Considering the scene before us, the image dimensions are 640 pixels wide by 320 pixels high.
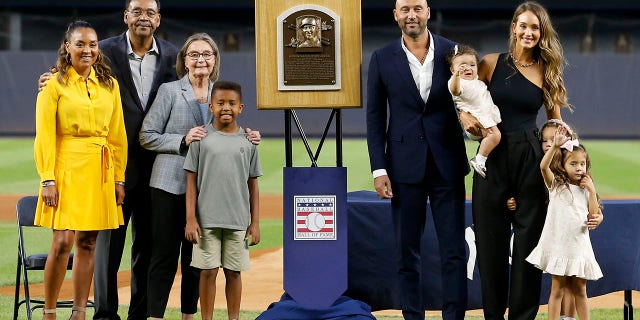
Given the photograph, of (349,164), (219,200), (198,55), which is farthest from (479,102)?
(349,164)

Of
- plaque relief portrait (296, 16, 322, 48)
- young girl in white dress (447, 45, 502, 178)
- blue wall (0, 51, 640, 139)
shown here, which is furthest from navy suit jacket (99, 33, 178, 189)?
blue wall (0, 51, 640, 139)

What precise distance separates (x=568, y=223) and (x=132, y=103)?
291 centimetres

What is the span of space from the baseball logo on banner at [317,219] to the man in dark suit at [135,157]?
109 centimetres

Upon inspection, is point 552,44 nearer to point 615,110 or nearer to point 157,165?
point 157,165

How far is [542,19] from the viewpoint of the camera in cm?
544

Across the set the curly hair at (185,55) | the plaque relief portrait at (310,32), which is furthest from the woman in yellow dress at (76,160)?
the plaque relief portrait at (310,32)

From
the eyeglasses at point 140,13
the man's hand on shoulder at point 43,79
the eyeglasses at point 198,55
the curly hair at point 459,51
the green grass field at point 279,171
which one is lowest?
the green grass field at point 279,171

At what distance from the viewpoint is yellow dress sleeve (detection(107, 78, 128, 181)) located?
6.15 metres

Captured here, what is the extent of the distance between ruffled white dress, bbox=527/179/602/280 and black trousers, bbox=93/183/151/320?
258 cm

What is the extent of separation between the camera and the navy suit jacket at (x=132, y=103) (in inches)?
255

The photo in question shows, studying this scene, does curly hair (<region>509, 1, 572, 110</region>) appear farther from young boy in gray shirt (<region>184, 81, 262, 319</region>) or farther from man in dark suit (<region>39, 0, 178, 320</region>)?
man in dark suit (<region>39, 0, 178, 320</region>)

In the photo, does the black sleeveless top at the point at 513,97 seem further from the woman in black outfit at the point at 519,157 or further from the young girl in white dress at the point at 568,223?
the young girl in white dress at the point at 568,223

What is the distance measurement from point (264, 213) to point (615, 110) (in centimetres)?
1436

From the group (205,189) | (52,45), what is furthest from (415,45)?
(52,45)
